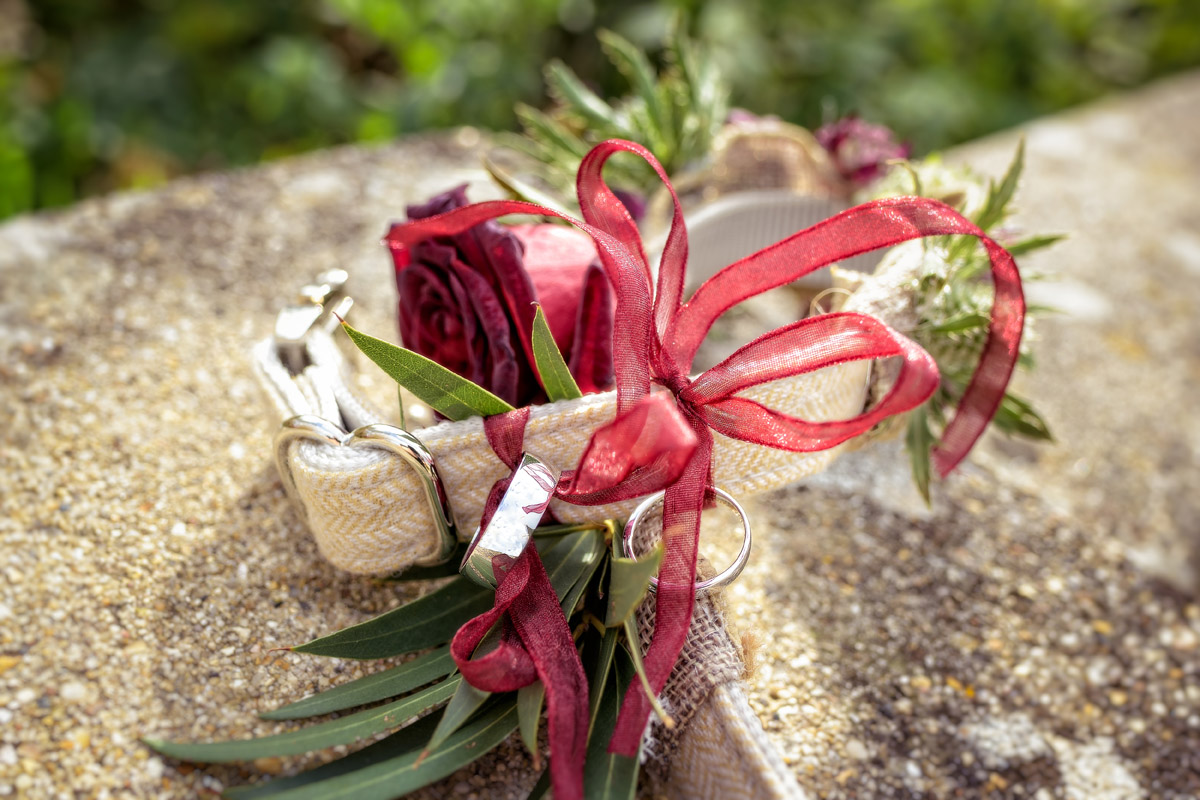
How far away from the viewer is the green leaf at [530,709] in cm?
72

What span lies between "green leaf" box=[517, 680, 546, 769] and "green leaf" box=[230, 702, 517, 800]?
26 mm

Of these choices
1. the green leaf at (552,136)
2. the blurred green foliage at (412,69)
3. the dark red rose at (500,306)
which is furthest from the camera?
the blurred green foliage at (412,69)

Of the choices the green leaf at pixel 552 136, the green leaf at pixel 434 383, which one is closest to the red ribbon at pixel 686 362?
the green leaf at pixel 434 383

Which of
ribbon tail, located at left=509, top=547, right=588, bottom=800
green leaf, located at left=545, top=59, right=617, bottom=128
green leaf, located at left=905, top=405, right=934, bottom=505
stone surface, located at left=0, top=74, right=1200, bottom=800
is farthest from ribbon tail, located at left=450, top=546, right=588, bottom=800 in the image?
green leaf, located at left=545, top=59, right=617, bottom=128

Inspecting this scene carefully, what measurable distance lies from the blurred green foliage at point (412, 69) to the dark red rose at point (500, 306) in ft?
4.04

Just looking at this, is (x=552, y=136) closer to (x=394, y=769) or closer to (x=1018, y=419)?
(x=1018, y=419)

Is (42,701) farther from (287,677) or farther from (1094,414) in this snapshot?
(1094,414)

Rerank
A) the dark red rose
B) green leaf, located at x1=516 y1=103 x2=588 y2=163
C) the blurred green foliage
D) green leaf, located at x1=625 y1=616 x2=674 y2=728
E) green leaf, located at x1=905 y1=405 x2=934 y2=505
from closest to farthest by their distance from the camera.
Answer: green leaf, located at x1=625 y1=616 x2=674 y2=728
the dark red rose
green leaf, located at x1=905 y1=405 x2=934 y2=505
green leaf, located at x1=516 y1=103 x2=588 y2=163
the blurred green foliage

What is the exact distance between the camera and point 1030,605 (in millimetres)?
1080

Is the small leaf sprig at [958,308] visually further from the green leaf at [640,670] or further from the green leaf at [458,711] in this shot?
the green leaf at [458,711]

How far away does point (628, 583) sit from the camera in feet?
2.35

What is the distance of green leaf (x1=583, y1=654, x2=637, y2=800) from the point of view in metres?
0.71

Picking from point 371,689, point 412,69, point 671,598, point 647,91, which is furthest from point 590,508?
point 412,69

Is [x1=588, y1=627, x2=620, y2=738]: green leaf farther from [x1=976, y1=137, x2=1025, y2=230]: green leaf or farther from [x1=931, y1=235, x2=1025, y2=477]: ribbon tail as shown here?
[x1=976, y1=137, x2=1025, y2=230]: green leaf
